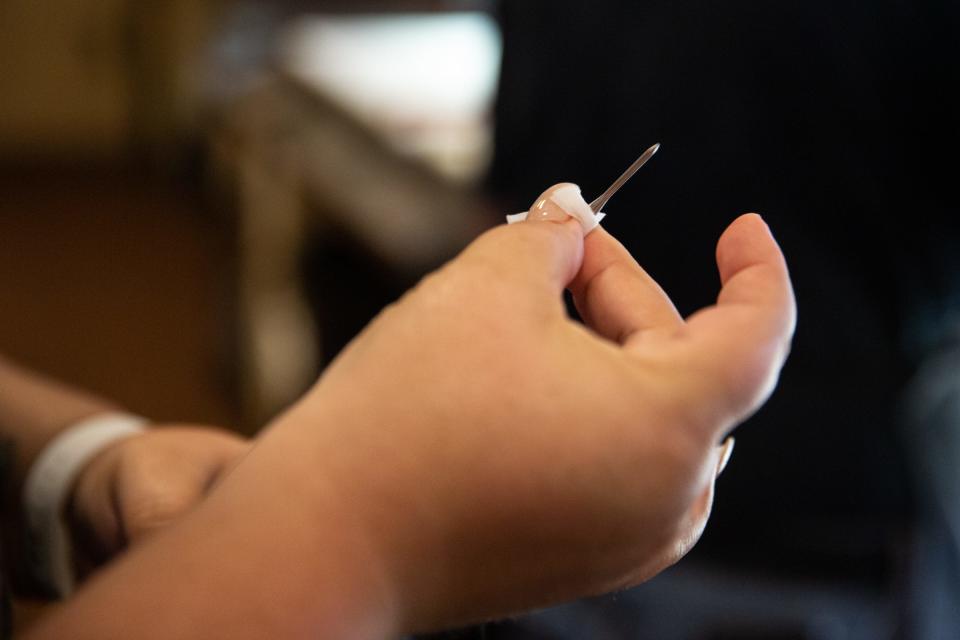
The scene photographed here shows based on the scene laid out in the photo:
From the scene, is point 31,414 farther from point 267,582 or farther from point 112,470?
point 267,582

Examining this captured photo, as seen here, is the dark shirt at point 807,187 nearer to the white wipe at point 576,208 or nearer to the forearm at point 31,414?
the white wipe at point 576,208

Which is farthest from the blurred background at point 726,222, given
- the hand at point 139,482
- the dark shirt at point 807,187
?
the hand at point 139,482

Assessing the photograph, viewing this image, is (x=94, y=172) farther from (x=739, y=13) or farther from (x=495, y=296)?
(x=495, y=296)

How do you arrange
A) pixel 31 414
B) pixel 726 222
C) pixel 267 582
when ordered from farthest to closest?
1. pixel 31 414
2. pixel 726 222
3. pixel 267 582

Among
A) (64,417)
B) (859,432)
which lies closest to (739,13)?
(859,432)

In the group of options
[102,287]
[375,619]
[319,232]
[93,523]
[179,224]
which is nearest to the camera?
[375,619]

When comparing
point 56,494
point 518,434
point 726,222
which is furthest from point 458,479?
point 56,494

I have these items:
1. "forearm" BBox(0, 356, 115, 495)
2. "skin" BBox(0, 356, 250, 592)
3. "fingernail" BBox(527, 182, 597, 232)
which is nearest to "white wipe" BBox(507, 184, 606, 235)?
"fingernail" BBox(527, 182, 597, 232)

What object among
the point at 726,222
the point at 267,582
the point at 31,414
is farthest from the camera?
the point at 31,414
